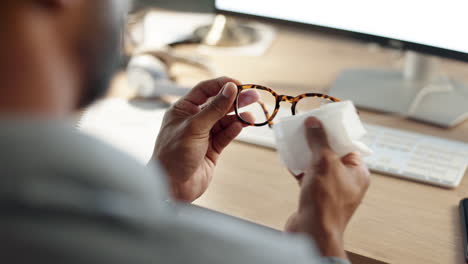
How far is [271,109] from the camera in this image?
102 centimetres

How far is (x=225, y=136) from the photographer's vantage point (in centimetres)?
94

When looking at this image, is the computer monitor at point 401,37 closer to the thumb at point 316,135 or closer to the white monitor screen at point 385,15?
the white monitor screen at point 385,15

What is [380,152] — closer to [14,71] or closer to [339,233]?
[339,233]

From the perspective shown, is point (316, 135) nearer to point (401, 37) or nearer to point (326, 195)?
point (326, 195)

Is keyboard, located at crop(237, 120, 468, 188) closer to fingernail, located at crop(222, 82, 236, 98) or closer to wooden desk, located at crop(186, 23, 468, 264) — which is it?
wooden desk, located at crop(186, 23, 468, 264)

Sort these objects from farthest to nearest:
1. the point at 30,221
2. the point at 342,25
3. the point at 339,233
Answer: the point at 342,25 < the point at 339,233 < the point at 30,221

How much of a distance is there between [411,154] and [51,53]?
26.6 inches

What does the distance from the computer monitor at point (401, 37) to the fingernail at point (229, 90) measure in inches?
14.0

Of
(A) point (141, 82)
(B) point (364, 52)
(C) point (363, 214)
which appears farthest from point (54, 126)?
(B) point (364, 52)

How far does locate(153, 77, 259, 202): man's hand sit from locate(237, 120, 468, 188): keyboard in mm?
95

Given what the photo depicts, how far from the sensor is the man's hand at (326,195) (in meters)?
0.70

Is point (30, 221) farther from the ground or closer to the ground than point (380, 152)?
farther from the ground

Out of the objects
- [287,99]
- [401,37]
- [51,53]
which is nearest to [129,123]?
[287,99]

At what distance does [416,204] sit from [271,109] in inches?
11.6
